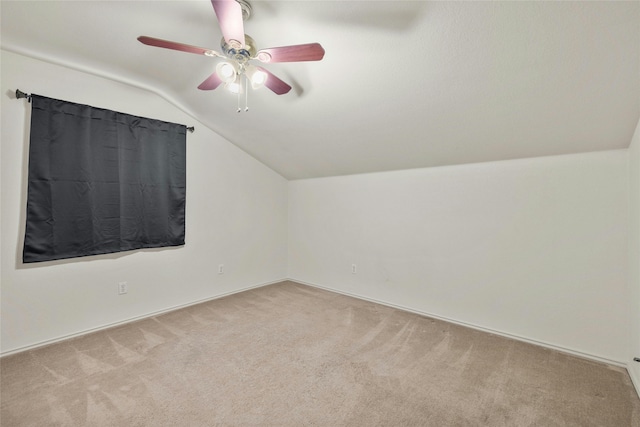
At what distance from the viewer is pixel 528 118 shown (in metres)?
1.99

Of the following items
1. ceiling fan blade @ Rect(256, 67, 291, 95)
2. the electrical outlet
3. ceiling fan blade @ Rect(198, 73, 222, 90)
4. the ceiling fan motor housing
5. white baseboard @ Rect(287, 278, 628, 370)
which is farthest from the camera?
the electrical outlet

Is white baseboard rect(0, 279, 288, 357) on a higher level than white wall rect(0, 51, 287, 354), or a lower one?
lower

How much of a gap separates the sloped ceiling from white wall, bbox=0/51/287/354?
7.9 inches

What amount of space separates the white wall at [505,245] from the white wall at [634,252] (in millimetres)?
88

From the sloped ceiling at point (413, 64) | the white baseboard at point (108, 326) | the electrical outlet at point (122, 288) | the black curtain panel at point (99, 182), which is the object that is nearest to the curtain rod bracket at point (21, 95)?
the black curtain panel at point (99, 182)

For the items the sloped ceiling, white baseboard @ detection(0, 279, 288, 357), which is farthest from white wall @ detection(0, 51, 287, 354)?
the sloped ceiling

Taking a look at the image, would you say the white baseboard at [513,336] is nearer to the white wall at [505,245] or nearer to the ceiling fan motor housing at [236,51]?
the white wall at [505,245]

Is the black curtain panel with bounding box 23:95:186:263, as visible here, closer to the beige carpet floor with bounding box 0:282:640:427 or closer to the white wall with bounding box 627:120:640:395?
the beige carpet floor with bounding box 0:282:640:427

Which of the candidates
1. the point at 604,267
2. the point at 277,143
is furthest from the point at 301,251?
the point at 604,267

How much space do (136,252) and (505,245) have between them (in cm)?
377

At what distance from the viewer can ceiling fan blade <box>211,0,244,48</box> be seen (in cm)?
123

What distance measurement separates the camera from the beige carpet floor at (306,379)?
5.14 feet

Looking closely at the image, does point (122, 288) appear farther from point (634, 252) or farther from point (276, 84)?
point (634, 252)

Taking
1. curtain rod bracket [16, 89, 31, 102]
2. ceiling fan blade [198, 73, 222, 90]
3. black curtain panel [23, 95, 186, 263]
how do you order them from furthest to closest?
black curtain panel [23, 95, 186, 263], curtain rod bracket [16, 89, 31, 102], ceiling fan blade [198, 73, 222, 90]
